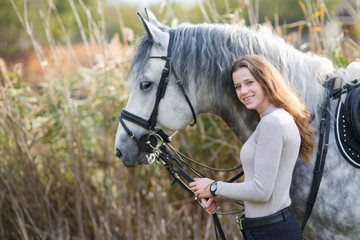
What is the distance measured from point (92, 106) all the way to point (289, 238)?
2.61m

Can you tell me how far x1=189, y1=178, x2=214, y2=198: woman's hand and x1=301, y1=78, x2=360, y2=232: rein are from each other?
1.81 ft

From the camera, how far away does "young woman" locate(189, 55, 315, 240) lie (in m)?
1.53

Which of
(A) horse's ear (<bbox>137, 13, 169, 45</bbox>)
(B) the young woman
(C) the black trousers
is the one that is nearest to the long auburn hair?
(B) the young woman

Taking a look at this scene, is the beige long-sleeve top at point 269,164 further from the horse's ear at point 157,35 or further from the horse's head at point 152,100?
the horse's ear at point 157,35

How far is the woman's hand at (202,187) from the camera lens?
5.82 feet

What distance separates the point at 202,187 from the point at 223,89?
0.56m

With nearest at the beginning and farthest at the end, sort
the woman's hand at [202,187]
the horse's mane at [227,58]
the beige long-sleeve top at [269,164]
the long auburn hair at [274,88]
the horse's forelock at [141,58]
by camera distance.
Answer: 1. the beige long-sleeve top at [269,164]
2. the long auburn hair at [274,88]
3. the woman's hand at [202,187]
4. the horse's mane at [227,58]
5. the horse's forelock at [141,58]

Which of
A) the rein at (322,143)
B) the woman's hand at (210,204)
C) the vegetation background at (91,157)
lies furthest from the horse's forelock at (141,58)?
the vegetation background at (91,157)

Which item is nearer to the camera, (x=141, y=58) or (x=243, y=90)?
(x=243, y=90)

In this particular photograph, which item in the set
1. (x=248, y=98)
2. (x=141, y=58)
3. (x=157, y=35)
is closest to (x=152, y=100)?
(x=141, y=58)

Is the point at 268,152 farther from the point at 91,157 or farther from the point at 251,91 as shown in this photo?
the point at 91,157

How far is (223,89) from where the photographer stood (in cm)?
198

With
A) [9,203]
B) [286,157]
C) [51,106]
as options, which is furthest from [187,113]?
[9,203]

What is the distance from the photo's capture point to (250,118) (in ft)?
6.59
